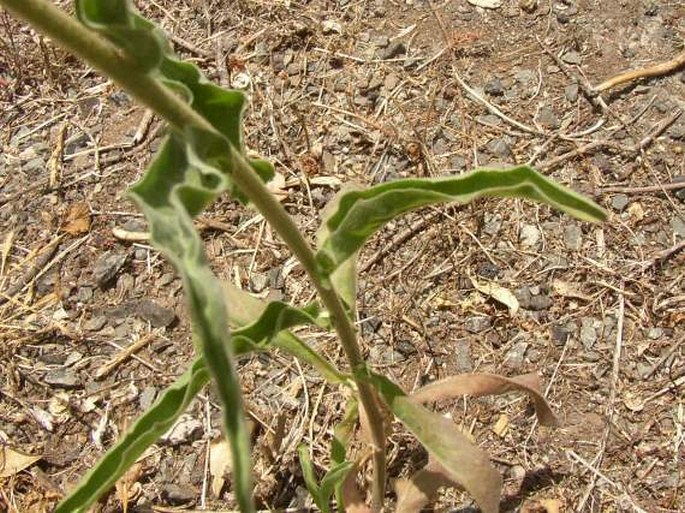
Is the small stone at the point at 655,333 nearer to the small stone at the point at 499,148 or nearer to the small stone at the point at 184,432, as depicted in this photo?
the small stone at the point at 499,148

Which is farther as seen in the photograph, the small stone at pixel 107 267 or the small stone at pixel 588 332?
the small stone at pixel 107 267

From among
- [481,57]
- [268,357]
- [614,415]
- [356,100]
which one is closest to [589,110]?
[481,57]

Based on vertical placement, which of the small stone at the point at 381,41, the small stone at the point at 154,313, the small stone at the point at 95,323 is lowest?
the small stone at the point at 154,313

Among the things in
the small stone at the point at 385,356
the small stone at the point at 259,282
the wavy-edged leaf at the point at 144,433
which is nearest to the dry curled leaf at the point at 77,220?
the small stone at the point at 259,282

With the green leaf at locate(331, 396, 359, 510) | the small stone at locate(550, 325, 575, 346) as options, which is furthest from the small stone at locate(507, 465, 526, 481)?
the green leaf at locate(331, 396, 359, 510)

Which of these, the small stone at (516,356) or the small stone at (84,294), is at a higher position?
the small stone at (84,294)

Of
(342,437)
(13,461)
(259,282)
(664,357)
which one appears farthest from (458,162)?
(13,461)

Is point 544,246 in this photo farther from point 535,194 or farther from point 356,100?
point 535,194

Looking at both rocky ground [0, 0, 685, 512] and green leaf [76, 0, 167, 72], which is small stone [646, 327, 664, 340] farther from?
green leaf [76, 0, 167, 72]
